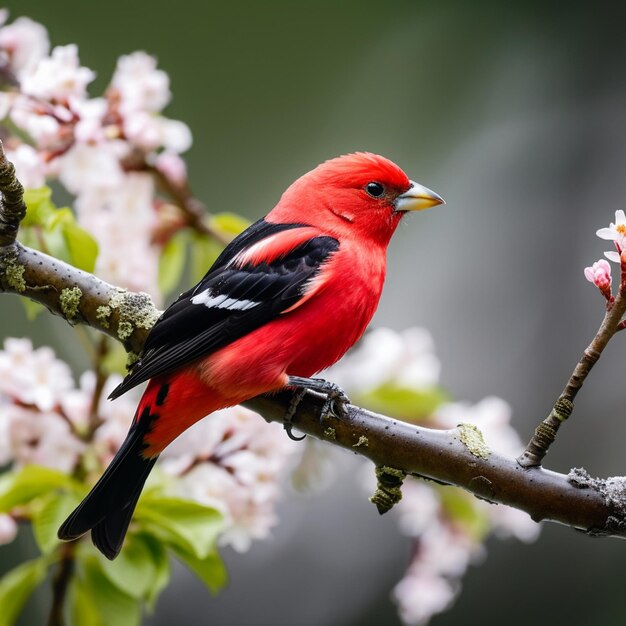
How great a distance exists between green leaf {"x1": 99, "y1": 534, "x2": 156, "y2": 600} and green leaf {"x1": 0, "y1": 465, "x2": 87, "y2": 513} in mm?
224

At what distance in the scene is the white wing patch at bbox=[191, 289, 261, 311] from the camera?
3082mm

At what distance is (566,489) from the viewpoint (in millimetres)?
2564

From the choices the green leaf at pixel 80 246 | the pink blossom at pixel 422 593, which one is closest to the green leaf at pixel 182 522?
the green leaf at pixel 80 246

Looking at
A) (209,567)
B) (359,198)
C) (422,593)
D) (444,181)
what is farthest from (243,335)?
(444,181)

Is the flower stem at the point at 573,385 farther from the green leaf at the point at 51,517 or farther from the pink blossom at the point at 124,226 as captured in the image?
the pink blossom at the point at 124,226

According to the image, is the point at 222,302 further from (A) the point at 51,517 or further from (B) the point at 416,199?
(B) the point at 416,199

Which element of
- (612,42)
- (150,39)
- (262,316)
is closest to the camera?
(262,316)

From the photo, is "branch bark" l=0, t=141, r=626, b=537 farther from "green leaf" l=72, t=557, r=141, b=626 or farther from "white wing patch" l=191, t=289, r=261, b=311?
"green leaf" l=72, t=557, r=141, b=626

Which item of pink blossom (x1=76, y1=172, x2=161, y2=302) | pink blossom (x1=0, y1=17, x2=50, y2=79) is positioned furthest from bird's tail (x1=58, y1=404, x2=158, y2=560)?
pink blossom (x1=0, y1=17, x2=50, y2=79)

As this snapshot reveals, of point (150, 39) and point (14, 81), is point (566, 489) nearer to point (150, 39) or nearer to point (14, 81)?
point (14, 81)

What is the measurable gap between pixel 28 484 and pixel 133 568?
382mm

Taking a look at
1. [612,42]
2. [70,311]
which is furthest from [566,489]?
[612,42]

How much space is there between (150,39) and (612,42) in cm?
427

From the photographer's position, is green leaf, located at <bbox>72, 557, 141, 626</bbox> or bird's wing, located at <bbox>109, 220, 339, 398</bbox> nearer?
bird's wing, located at <bbox>109, 220, 339, 398</bbox>
